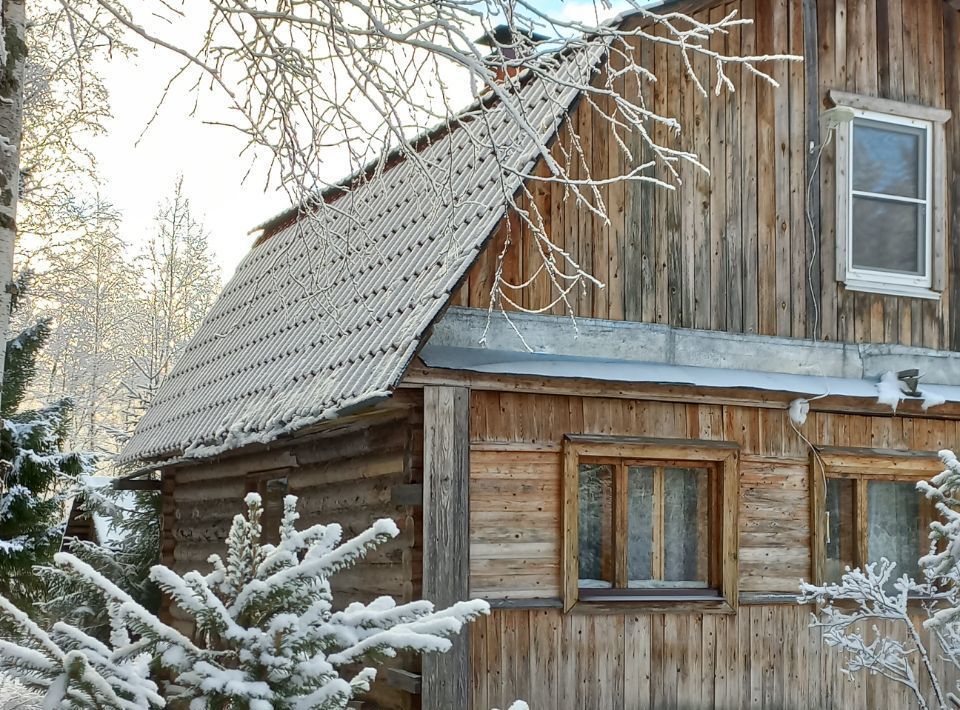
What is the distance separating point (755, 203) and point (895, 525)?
3041 mm

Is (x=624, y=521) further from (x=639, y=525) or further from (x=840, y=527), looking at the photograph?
(x=840, y=527)

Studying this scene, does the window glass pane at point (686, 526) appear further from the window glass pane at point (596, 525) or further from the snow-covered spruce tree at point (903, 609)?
the snow-covered spruce tree at point (903, 609)

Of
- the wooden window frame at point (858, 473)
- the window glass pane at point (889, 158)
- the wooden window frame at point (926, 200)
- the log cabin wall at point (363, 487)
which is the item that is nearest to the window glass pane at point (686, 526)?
the wooden window frame at point (858, 473)

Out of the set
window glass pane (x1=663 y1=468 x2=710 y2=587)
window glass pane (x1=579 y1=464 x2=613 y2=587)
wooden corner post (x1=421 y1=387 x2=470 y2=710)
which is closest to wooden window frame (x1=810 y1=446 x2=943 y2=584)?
window glass pane (x1=663 y1=468 x2=710 y2=587)

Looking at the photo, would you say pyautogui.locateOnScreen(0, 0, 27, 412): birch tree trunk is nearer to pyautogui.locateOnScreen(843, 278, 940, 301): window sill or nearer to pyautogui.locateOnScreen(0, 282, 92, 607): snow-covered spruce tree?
pyautogui.locateOnScreen(843, 278, 940, 301): window sill

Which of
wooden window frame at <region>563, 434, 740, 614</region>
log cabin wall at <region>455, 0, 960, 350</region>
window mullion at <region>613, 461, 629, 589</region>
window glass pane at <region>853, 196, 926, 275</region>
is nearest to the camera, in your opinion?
wooden window frame at <region>563, 434, 740, 614</region>

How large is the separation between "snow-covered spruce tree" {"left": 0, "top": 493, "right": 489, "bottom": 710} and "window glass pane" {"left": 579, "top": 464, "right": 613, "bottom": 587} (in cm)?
575

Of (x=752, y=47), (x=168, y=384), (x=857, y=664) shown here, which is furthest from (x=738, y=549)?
(x=168, y=384)

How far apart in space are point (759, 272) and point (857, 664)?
11.1 feet

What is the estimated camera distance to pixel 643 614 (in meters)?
9.36

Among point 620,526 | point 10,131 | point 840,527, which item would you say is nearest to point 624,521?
point 620,526

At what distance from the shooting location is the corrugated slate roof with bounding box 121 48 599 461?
837 centimetres

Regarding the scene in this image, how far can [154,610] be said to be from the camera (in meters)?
15.8

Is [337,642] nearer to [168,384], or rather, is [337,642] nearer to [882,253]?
[882,253]
